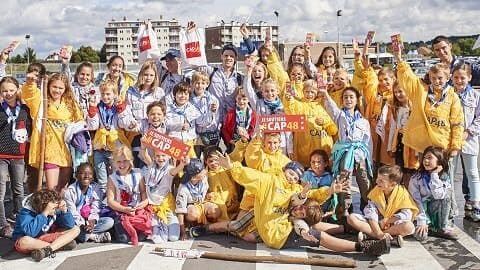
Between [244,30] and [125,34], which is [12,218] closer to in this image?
[244,30]

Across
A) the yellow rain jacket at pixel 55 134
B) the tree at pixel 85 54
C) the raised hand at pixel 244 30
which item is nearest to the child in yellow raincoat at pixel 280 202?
the yellow rain jacket at pixel 55 134

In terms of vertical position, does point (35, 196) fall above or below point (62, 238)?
above

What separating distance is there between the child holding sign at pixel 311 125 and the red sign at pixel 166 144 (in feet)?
5.01

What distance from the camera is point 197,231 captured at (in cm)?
665

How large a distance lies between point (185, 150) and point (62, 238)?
1.51 meters

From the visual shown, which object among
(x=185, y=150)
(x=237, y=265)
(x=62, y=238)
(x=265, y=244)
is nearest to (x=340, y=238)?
(x=265, y=244)

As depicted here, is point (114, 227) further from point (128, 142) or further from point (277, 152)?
point (277, 152)

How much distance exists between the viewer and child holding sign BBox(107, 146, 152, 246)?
21.3 ft

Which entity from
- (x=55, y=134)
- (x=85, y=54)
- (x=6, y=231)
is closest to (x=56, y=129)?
(x=55, y=134)

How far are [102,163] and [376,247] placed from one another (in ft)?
11.0

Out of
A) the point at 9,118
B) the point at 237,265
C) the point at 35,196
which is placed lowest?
the point at 237,265

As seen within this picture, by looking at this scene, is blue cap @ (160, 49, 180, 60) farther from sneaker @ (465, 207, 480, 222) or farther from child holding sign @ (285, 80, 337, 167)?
sneaker @ (465, 207, 480, 222)

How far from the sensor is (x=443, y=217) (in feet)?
21.4

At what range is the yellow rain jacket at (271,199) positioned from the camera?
20.3 ft
